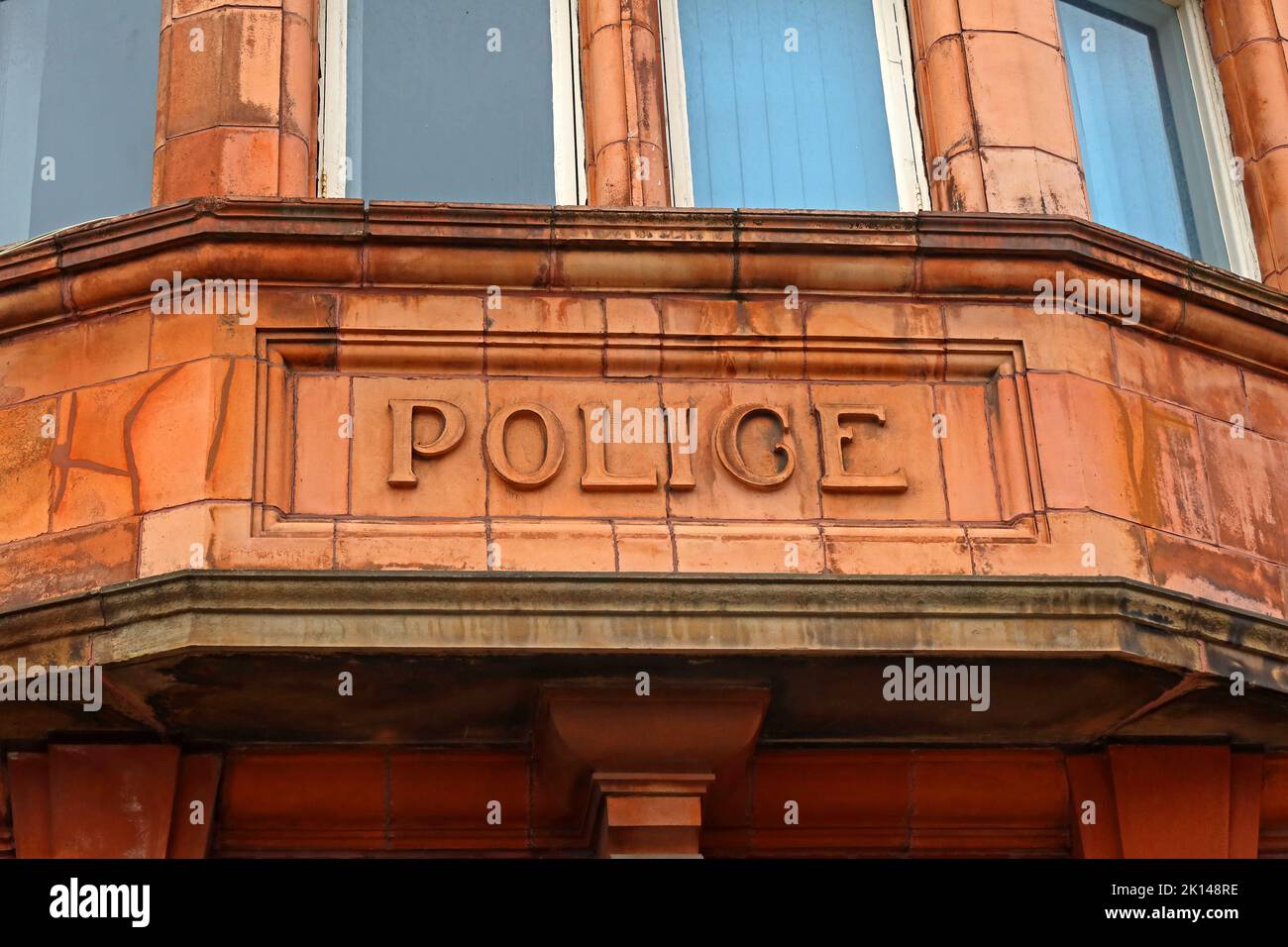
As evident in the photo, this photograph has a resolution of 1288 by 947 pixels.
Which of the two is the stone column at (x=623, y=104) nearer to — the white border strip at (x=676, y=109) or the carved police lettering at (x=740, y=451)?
the white border strip at (x=676, y=109)

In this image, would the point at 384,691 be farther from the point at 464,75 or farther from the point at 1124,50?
the point at 1124,50

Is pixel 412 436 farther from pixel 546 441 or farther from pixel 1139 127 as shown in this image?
pixel 1139 127

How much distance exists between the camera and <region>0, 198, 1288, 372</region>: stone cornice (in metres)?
7.33

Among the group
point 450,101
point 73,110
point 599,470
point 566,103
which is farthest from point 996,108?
point 73,110

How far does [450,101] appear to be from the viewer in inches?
340

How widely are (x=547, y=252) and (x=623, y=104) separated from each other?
1233 mm

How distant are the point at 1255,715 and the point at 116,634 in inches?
157

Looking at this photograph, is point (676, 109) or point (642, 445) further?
point (676, 109)

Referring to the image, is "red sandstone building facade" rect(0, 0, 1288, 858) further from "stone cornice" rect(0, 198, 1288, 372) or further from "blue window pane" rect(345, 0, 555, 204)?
"blue window pane" rect(345, 0, 555, 204)

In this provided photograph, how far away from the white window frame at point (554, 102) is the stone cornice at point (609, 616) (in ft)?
7.36

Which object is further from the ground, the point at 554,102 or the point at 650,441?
the point at 554,102

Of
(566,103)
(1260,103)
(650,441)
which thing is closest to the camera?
(650,441)

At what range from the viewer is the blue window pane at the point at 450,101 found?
8.41 meters

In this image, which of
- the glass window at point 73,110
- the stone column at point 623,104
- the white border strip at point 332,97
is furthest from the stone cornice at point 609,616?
the glass window at point 73,110
